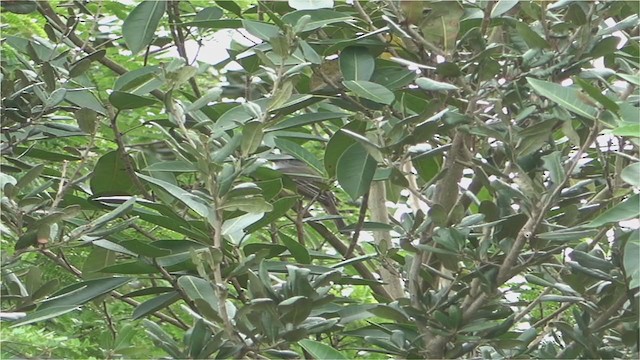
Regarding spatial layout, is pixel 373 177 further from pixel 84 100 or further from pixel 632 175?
pixel 632 175

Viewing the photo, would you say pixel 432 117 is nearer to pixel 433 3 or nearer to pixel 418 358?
pixel 433 3

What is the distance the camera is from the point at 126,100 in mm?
1532

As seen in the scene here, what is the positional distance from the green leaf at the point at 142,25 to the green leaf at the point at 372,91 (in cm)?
39

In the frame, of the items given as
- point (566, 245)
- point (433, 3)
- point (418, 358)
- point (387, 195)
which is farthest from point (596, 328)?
point (387, 195)

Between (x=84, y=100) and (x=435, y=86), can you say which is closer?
(x=435, y=86)

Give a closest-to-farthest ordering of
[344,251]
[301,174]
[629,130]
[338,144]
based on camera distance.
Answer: [629,130], [338,144], [301,174], [344,251]

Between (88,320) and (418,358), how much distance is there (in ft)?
4.59

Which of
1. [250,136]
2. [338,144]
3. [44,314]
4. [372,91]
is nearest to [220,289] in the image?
[250,136]

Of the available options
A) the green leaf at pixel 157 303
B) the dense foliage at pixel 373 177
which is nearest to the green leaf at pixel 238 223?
the dense foliage at pixel 373 177

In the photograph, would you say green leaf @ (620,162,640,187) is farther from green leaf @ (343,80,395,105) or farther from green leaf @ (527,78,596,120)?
green leaf @ (343,80,395,105)

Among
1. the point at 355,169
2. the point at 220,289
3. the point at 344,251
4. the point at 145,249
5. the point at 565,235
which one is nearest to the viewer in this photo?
the point at 220,289

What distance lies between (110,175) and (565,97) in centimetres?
84

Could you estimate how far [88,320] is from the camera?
8.69ft

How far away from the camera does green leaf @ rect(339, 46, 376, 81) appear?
1521 millimetres
